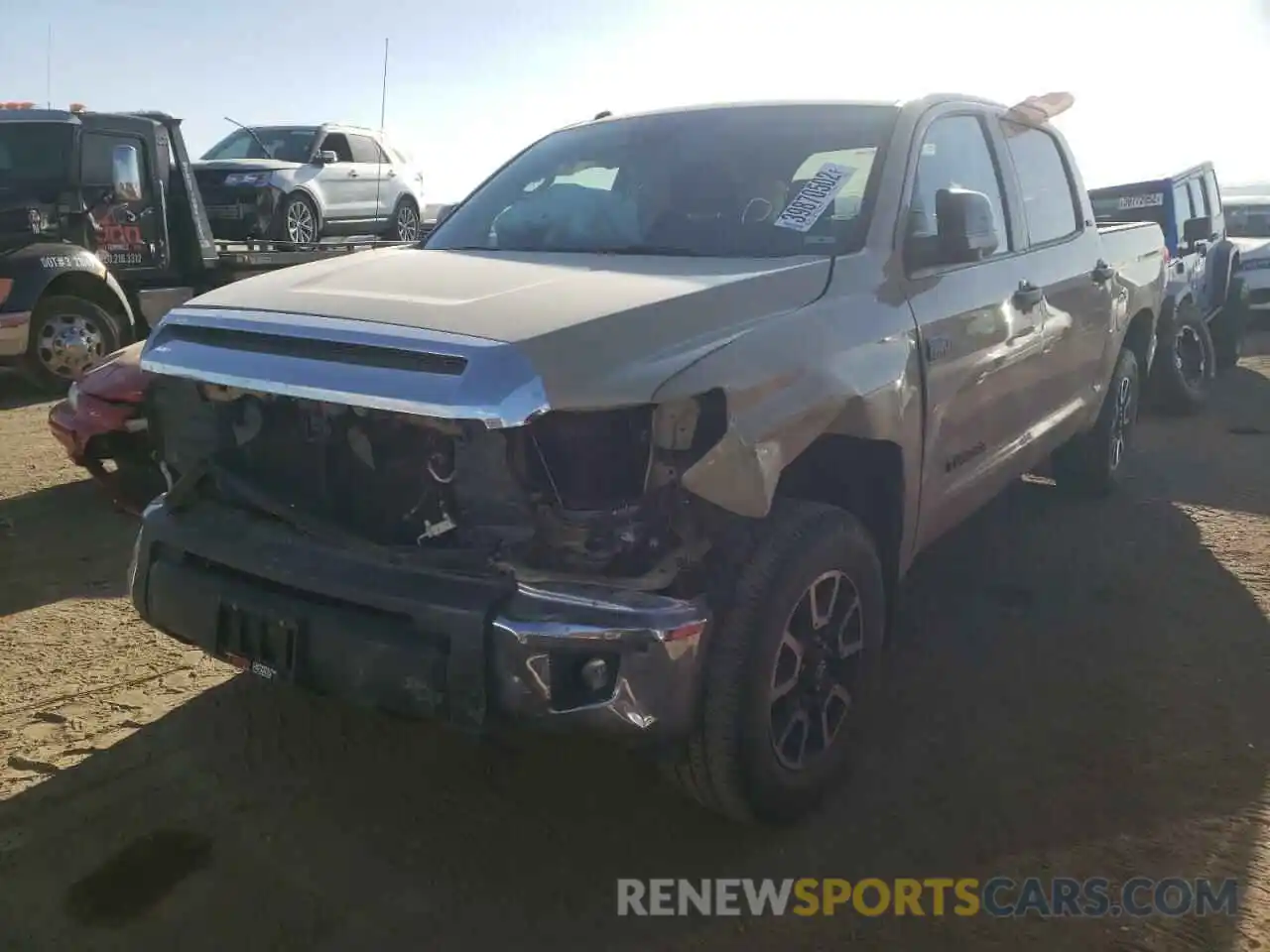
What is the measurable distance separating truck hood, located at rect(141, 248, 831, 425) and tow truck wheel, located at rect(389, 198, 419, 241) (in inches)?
513

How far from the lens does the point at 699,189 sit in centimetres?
360

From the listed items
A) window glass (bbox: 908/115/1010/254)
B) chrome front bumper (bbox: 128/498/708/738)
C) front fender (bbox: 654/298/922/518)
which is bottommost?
chrome front bumper (bbox: 128/498/708/738)

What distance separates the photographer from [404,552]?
2623mm

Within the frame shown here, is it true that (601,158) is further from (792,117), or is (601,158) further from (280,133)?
(280,133)

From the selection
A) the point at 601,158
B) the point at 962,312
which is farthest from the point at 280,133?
the point at 962,312

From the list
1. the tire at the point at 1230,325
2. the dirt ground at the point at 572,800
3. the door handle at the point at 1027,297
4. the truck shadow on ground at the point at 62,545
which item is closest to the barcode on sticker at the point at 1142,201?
the tire at the point at 1230,325

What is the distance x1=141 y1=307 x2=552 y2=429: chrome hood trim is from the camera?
2.31 m

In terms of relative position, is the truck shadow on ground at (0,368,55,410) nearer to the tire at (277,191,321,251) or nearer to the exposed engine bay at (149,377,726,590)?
the tire at (277,191,321,251)

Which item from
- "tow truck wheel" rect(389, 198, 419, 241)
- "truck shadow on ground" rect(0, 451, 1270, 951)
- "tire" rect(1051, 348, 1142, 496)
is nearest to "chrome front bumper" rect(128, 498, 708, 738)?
"truck shadow on ground" rect(0, 451, 1270, 951)

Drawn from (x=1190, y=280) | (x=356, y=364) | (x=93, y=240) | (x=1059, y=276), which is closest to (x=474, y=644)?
(x=356, y=364)

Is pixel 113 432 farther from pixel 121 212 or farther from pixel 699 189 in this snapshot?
pixel 121 212

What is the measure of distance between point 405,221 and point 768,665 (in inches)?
573

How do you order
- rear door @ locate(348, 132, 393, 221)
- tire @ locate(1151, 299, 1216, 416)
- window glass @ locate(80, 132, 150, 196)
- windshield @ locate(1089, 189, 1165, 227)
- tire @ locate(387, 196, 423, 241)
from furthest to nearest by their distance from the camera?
tire @ locate(387, 196, 423, 241)
rear door @ locate(348, 132, 393, 221)
windshield @ locate(1089, 189, 1165, 227)
window glass @ locate(80, 132, 150, 196)
tire @ locate(1151, 299, 1216, 416)

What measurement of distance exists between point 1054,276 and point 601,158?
1.87 m
